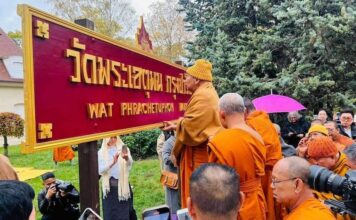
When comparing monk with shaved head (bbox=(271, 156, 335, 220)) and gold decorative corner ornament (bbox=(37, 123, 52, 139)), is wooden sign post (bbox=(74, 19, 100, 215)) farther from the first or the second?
monk with shaved head (bbox=(271, 156, 335, 220))

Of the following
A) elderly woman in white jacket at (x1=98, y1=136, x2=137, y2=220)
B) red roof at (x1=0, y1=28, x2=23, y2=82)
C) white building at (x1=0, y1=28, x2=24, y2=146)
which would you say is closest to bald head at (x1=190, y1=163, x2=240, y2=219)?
elderly woman in white jacket at (x1=98, y1=136, x2=137, y2=220)

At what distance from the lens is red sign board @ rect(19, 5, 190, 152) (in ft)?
6.07

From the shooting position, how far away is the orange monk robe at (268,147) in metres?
3.52

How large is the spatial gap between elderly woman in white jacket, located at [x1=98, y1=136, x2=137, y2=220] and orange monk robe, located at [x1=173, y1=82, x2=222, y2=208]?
1.69 meters

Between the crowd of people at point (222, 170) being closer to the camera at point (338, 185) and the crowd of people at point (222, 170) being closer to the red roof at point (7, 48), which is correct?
the camera at point (338, 185)

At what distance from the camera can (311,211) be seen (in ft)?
7.72

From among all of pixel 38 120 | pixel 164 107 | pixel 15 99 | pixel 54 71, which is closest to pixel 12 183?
pixel 38 120

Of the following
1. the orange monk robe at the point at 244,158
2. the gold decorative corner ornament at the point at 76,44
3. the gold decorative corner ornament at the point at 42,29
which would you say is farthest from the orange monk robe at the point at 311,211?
the gold decorative corner ornament at the point at 42,29

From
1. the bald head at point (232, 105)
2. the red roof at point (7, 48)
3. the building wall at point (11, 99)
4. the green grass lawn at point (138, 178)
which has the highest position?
the red roof at point (7, 48)

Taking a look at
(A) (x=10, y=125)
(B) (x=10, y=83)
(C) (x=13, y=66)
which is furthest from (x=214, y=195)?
(C) (x=13, y=66)

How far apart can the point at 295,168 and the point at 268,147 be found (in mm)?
1172

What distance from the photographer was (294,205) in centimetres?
252

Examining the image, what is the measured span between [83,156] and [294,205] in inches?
55.5

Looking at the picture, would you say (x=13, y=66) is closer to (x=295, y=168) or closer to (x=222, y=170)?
(x=295, y=168)
